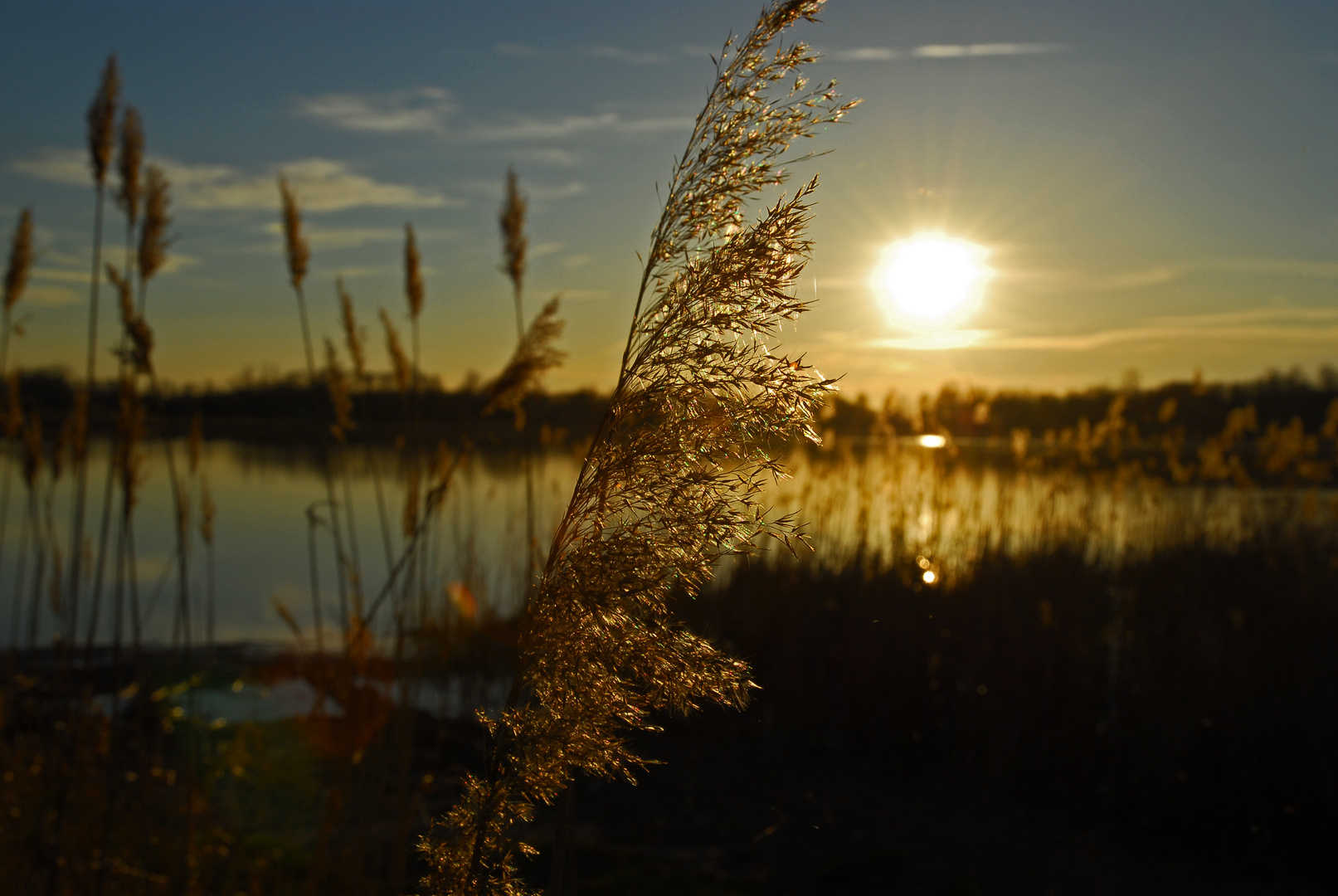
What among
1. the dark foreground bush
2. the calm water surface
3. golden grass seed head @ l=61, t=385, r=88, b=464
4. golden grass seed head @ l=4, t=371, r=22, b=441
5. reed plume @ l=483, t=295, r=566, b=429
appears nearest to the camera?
reed plume @ l=483, t=295, r=566, b=429

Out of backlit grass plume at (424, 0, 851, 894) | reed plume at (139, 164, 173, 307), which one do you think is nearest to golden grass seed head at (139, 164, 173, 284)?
reed plume at (139, 164, 173, 307)

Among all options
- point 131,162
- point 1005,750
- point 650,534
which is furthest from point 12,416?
point 1005,750

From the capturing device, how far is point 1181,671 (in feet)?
17.0

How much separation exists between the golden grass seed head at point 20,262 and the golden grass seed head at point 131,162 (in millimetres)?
1275

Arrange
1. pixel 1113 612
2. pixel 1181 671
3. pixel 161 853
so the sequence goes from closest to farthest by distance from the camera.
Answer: pixel 161 853, pixel 1181 671, pixel 1113 612

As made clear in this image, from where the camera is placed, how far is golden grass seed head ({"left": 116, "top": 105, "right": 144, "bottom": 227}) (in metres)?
2.95

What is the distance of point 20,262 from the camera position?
3877mm

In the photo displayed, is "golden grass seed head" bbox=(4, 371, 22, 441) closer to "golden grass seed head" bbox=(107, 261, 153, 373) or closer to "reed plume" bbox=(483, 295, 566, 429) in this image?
"golden grass seed head" bbox=(107, 261, 153, 373)

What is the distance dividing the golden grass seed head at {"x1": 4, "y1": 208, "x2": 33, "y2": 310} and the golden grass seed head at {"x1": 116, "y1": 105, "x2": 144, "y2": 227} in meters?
1.28

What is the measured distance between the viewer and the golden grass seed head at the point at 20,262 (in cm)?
385

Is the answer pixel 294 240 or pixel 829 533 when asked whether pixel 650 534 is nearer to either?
pixel 294 240

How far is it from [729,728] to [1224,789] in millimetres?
2854

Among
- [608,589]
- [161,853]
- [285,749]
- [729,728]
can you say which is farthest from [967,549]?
[608,589]

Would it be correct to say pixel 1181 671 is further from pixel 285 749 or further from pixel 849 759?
pixel 285 749
